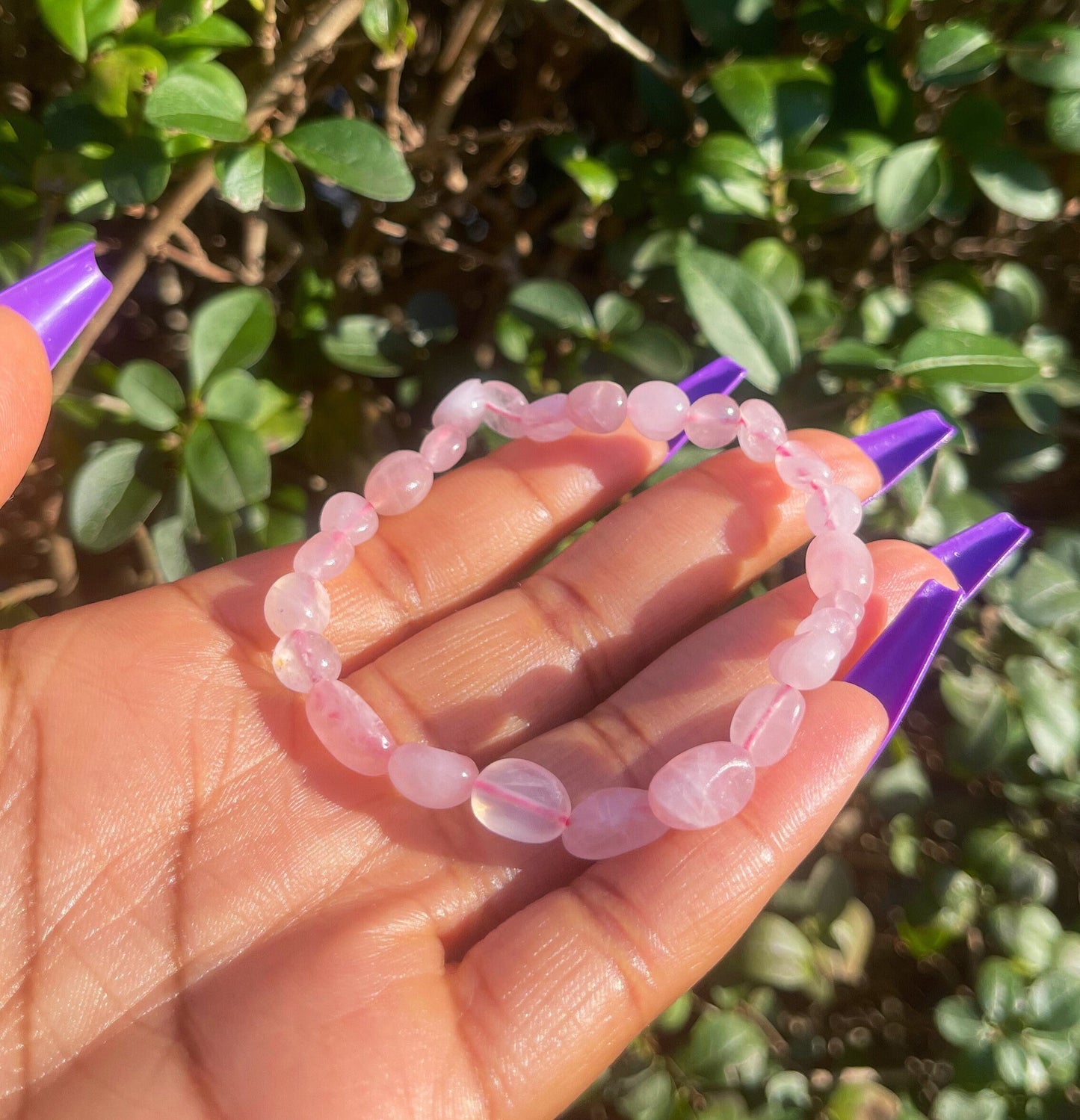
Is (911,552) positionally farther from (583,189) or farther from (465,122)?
(465,122)

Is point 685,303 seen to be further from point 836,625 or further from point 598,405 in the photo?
point 836,625

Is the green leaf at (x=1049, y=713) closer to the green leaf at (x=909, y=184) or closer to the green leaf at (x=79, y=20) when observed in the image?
the green leaf at (x=909, y=184)

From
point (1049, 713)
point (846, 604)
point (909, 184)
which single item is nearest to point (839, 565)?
point (846, 604)

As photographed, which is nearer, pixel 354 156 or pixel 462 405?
pixel 354 156

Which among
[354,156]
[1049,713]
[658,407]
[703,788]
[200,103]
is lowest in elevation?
[1049,713]

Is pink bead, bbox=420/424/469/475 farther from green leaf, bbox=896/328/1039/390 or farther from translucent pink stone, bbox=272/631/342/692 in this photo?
green leaf, bbox=896/328/1039/390

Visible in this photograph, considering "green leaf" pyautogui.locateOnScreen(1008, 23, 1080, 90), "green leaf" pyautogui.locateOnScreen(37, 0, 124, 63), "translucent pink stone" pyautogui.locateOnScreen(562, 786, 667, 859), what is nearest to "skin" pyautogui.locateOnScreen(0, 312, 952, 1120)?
"translucent pink stone" pyautogui.locateOnScreen(562, 786, 667, 859)
